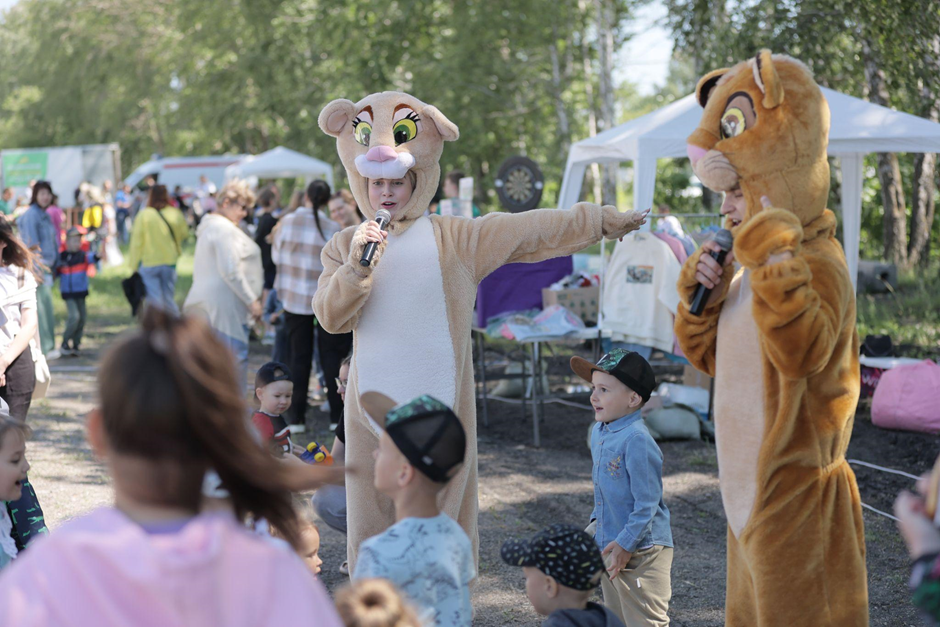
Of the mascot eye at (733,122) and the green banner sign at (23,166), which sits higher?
the green banner sign at (23,166)

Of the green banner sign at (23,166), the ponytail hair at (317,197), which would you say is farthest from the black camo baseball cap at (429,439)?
the green banner sign at (23,166)

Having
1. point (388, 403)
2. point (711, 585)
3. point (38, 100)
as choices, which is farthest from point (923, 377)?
point (38, 100)

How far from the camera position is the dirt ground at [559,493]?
4227 mm

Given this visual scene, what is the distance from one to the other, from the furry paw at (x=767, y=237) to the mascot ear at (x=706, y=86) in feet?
2.10

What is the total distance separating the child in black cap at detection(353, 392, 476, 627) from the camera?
206cm

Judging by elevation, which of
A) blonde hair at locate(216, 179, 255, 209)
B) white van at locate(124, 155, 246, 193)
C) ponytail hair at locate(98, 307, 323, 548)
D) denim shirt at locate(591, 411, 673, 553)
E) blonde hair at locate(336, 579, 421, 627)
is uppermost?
white van at locate(124, 155, 246, 193)

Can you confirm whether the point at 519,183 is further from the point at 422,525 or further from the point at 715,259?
the point at 422,525

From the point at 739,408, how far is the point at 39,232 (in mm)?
9252

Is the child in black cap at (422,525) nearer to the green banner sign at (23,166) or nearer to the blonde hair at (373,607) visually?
the blonde hair at (373,607)

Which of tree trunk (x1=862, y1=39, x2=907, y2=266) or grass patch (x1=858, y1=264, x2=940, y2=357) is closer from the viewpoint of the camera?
grass patch (x1=858, y1=264, x2=940, y2=357)

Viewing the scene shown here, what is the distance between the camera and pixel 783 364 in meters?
2.53

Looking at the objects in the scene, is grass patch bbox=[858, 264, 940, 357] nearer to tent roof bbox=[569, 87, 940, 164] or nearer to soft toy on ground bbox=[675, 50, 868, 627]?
tent roof bbox=[569, 87, 940, 164]

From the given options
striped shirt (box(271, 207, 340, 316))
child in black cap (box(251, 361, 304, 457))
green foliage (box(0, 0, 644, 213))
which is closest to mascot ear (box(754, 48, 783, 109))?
child in black cap (box(251, 361, 304, 457))

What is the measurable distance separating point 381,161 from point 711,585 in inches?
101
